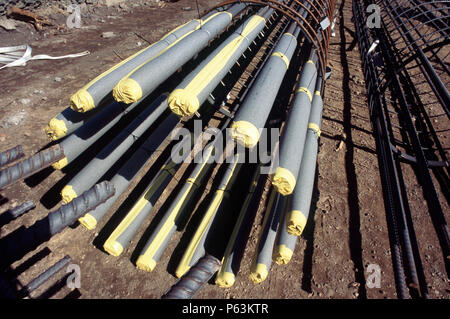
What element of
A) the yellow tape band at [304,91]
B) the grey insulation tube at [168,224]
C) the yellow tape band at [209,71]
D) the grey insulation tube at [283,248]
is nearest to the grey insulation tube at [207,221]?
the grey insulation tube at [168,224]

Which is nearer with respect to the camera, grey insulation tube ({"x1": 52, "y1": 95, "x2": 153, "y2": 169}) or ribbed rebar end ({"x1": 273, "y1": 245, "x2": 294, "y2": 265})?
ribbed rebar end ({"x1": 273, "y1": 245, "x2": 294, "y2": 265})

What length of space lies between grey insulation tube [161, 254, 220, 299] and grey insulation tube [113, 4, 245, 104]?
6.61 feet

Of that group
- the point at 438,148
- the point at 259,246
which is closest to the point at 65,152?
the point at 259,246

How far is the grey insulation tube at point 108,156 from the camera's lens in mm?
3414

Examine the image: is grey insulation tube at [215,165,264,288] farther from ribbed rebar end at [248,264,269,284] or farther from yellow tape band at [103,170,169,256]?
yellow tape band at [103,170,169,256]

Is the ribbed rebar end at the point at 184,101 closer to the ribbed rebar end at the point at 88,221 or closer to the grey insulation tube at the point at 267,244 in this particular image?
the grey insulation tube at the point at 267,244

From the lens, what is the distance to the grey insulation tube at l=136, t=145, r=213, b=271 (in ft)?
10.9

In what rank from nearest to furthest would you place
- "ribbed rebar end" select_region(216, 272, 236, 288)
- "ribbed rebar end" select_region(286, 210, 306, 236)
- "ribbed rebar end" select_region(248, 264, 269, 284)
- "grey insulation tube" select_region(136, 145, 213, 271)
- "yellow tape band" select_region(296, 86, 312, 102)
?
"ribbed rebar end" select_region(286, 210, 306, 236) < "ribbed rebar end" select_region(248, 264, 269, 284) < "ribbed rebar end" select_region(216, 272, 236, 288) < "grey insulation tube" select_region(136, 145, 213, 271) < "yellow tape band" select_region(296, 86, 312, 102)

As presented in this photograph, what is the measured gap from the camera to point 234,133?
236cm

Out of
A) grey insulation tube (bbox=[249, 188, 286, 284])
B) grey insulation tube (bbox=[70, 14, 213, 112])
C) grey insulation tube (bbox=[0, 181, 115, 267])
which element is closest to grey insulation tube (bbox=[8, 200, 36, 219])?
grey insulation tube (bbox=[0, 181, 115, 267])

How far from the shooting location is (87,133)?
357 centimetres

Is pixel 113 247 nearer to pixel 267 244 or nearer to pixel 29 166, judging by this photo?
pixel 29 166

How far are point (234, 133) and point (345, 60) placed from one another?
9404mm

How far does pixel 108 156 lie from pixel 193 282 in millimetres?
2564
